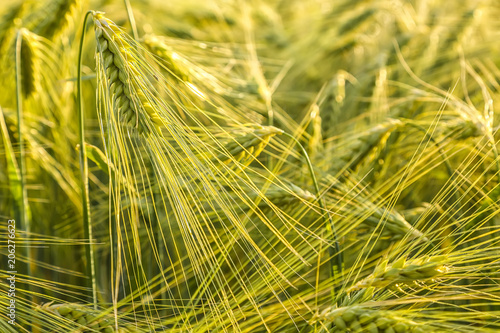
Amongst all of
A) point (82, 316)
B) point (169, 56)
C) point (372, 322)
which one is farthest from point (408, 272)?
point (169, 56)

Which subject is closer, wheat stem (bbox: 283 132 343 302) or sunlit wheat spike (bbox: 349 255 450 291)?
sunlit wheat spike (bbox: 349 255 450 291)

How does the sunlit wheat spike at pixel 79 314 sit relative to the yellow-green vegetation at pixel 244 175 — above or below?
below

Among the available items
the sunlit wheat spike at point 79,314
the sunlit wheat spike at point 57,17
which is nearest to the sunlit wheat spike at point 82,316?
the sunlit wheat spike at point 79,314

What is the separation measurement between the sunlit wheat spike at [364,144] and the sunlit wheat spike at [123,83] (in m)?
0.45

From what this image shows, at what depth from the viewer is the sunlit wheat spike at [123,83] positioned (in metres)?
0.61

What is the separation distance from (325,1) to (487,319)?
6.17 feet

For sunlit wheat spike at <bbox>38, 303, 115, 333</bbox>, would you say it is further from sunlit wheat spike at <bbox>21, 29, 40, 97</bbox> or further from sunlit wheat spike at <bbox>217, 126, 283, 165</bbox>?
sunlit wheat spike at <bbox>21, 29, 40, 97</bbox>

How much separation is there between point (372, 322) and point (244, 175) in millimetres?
385

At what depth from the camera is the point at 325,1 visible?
2312mm

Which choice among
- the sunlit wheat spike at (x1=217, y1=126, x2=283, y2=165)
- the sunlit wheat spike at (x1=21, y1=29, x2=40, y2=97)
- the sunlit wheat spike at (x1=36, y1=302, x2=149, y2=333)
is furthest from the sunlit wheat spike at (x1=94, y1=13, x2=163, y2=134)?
the sunlit wheat spike at (x1=21, y1=29, x2=40, y2=97)

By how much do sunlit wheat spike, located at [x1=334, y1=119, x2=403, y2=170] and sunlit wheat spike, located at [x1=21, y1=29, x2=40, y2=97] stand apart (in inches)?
27.0

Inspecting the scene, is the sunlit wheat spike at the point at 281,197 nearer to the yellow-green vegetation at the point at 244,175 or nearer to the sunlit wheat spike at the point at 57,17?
the yellow-green vegetation at the point at 244,175

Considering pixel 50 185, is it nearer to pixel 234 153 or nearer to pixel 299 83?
pixel 234 153

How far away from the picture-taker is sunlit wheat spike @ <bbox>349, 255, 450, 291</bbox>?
1.86 feet
